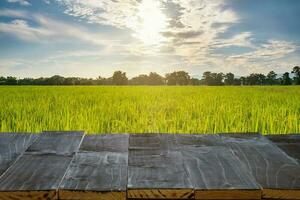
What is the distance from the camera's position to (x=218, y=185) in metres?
→ 1.74

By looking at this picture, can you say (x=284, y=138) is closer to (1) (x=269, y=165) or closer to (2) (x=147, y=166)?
(1) (x=269, y=165)

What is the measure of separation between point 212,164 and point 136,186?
57cm

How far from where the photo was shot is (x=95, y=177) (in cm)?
184

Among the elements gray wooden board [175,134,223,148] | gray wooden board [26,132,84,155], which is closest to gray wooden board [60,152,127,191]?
gray wooden board [26,132,84,155]

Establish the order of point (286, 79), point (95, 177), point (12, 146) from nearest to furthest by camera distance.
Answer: point (95, 177)
point (12, 146)
point (286, 79)

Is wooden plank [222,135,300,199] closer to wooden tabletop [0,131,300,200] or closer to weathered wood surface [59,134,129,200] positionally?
wooden tabletop [0,131,300,200]

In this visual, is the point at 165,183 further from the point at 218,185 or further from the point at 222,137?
the point at 222,137

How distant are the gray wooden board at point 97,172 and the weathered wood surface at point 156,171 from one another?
0.05 m

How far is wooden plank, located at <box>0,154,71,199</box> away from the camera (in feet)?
5.55

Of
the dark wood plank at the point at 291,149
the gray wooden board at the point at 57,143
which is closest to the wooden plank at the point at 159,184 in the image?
the gray wooden board at the point at 57,143

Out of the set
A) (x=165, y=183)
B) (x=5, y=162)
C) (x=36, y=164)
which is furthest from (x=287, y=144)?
(x=5, y=162)

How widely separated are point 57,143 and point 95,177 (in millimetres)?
761

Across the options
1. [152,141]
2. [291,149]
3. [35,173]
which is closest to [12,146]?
[35,173]

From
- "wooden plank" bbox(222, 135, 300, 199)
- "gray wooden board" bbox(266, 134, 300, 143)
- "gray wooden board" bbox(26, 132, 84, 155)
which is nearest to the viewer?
"wooden plank" bbox(222, 135, 300, 199)
